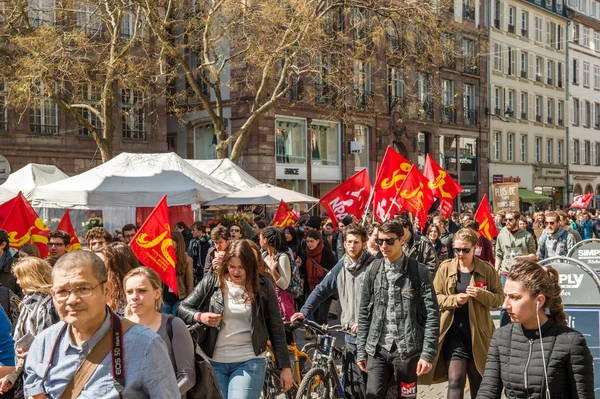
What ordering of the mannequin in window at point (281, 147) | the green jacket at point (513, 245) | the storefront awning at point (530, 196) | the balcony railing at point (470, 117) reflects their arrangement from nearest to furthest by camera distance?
the green jacket at point (513, 245) → the mannequin in window at point (281, 147) → the balcony railing at point (470, 117) → the storefront awning at point (530, 196)

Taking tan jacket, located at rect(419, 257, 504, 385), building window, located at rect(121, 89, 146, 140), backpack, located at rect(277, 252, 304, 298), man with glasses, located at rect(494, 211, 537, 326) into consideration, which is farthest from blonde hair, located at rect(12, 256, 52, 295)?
building window, located at rect(121, 89, 146, 140)

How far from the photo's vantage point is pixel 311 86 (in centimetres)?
3170

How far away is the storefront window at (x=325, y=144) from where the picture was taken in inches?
1364

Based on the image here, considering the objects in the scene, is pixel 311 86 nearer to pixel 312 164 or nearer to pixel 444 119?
pixel 312 164

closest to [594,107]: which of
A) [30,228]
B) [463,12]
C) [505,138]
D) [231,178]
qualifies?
[505,138]

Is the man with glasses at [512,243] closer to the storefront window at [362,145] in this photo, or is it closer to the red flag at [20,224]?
the red flag at [20,224]

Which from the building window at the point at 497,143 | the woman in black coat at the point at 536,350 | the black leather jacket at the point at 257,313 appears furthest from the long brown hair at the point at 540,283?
the building window at the point at 497,143

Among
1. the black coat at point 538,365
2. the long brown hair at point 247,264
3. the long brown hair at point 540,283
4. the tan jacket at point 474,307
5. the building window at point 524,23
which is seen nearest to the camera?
the black coat at point 538,365

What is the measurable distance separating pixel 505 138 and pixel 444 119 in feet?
23.3

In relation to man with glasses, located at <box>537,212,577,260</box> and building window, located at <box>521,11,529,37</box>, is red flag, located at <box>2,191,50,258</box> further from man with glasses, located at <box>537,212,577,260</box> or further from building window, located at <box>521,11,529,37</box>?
building window, located at <box>521,11,529,37</box>

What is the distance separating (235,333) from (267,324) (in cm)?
26

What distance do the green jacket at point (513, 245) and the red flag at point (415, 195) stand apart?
146cm

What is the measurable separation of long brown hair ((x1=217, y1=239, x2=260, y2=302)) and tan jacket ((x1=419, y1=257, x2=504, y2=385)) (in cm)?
162

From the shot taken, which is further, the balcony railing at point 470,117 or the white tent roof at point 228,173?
the balcony railing at point 470,117
